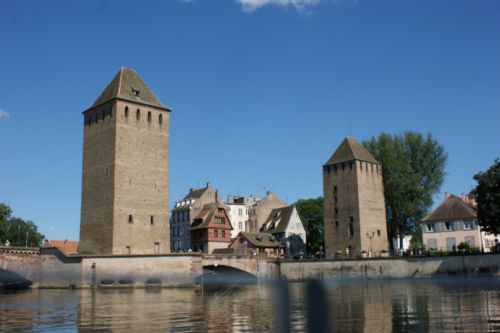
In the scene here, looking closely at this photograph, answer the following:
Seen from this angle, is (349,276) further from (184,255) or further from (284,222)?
(284,222)

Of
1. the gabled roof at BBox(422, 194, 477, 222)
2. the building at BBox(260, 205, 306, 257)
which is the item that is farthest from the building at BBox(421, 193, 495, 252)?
the building at BBox(260, 205, 306, 257)

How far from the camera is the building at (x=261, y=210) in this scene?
83.9 m

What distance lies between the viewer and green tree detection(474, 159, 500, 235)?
142 ft

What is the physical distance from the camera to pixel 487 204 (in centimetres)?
4369

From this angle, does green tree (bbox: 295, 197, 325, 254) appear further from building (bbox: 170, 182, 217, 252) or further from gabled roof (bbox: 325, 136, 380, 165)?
gabled roof (bbox: 325, 136, 380, 165)

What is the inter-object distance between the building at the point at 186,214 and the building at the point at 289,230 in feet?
31.5

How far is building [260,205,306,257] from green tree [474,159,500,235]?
3319cm

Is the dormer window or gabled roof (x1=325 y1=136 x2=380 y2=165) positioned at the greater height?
the dormer window

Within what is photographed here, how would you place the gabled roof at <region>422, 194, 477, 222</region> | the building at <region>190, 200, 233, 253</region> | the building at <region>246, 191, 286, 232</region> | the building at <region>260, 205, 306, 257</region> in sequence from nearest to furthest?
the gabled roof at <region>422, 194, 477, 222</region> → the building at <region>190, 200, 233, 253</region> → the building at <region>260, 205, 306, 257</region> → the building at <region>246, 191, 286, 232</region>

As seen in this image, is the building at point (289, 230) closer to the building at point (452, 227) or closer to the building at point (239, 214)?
the building at point (239, 214)

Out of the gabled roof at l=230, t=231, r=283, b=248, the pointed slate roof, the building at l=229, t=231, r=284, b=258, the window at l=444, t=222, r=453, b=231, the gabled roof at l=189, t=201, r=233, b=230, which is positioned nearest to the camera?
the pointed slate roof

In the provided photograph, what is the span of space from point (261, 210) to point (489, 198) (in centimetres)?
4470

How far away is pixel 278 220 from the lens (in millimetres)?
78188

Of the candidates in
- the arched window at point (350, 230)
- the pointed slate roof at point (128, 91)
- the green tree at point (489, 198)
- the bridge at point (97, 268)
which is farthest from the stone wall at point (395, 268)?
the pointed slate roof at point (128, 91)
